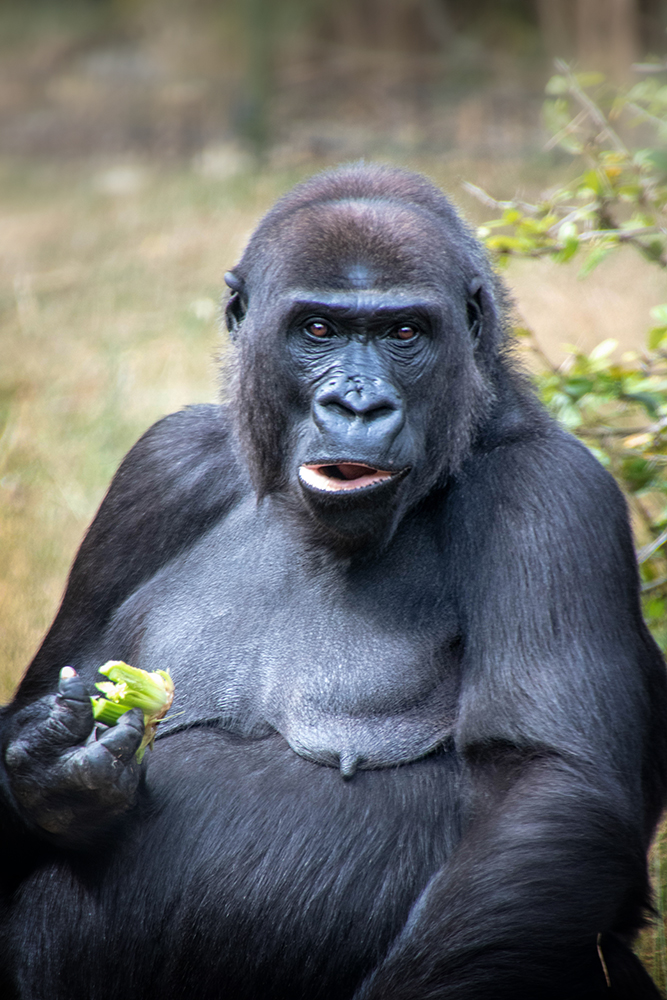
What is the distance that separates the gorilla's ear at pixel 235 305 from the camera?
359cm

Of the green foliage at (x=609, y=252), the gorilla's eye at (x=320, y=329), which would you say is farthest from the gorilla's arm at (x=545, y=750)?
the green foliage at (x=609, y=252)

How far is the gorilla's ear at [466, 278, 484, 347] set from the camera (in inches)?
135

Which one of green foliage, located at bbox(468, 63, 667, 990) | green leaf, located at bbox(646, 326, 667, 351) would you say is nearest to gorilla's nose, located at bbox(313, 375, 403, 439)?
green foliage, located at bbox(468, 63, 667, 990)

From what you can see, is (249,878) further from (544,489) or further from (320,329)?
(320,329)

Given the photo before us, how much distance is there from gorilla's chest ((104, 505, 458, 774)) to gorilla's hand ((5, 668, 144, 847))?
1.10 ft

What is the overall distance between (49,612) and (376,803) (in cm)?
295

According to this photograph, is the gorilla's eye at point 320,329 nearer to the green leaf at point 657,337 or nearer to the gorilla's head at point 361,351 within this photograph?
the gorilla's head at point 361,351

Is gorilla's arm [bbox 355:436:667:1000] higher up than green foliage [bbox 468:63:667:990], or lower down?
lower down

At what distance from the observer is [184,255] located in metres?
10.6

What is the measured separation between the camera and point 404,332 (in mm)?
3256

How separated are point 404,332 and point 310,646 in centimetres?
89

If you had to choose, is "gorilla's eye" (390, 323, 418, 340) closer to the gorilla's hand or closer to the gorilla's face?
the gorilla's face

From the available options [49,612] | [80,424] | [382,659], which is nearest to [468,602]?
[382,659]

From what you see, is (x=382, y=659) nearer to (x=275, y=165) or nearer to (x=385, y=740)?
(x=385, y=740)
